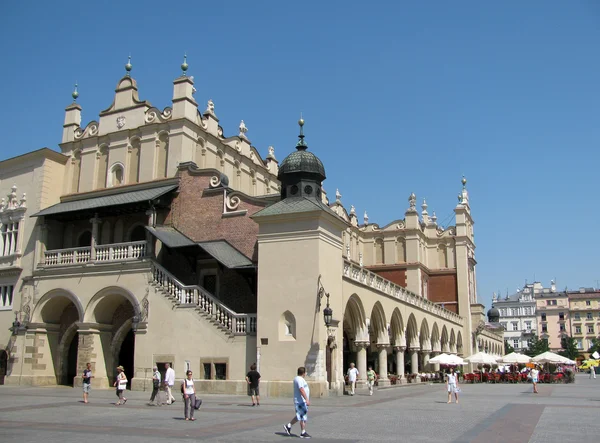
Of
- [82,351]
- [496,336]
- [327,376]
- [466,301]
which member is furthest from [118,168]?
[496,336]

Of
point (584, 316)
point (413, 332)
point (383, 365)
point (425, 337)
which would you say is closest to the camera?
point (383, 365)

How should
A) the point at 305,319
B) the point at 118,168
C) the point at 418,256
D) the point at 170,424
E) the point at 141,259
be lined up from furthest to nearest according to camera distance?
the point at 418,256
the point at 118,168
the point at 141,259
the point at 305,319
the point at 170,424

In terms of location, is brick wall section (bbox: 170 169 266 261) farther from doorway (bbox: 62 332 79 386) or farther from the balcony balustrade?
doorway (bbox: 62 332 79 386)

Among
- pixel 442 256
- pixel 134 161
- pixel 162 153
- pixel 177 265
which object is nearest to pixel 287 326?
pixel 177 265

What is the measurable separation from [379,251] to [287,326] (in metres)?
33.7

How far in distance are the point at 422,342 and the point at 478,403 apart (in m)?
21.9

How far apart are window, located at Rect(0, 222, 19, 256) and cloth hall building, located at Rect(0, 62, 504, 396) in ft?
0.27

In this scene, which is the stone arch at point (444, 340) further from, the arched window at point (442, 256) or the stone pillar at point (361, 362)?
the stone pillar at point (361, 362)

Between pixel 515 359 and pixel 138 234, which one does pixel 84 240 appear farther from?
pixel 515 359

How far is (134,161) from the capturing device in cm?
3606

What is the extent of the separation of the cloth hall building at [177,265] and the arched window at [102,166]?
0.32ft

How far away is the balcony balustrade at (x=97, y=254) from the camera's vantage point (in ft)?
102

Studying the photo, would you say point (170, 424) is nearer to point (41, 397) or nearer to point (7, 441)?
point (7, 441)

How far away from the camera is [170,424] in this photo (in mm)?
16141
